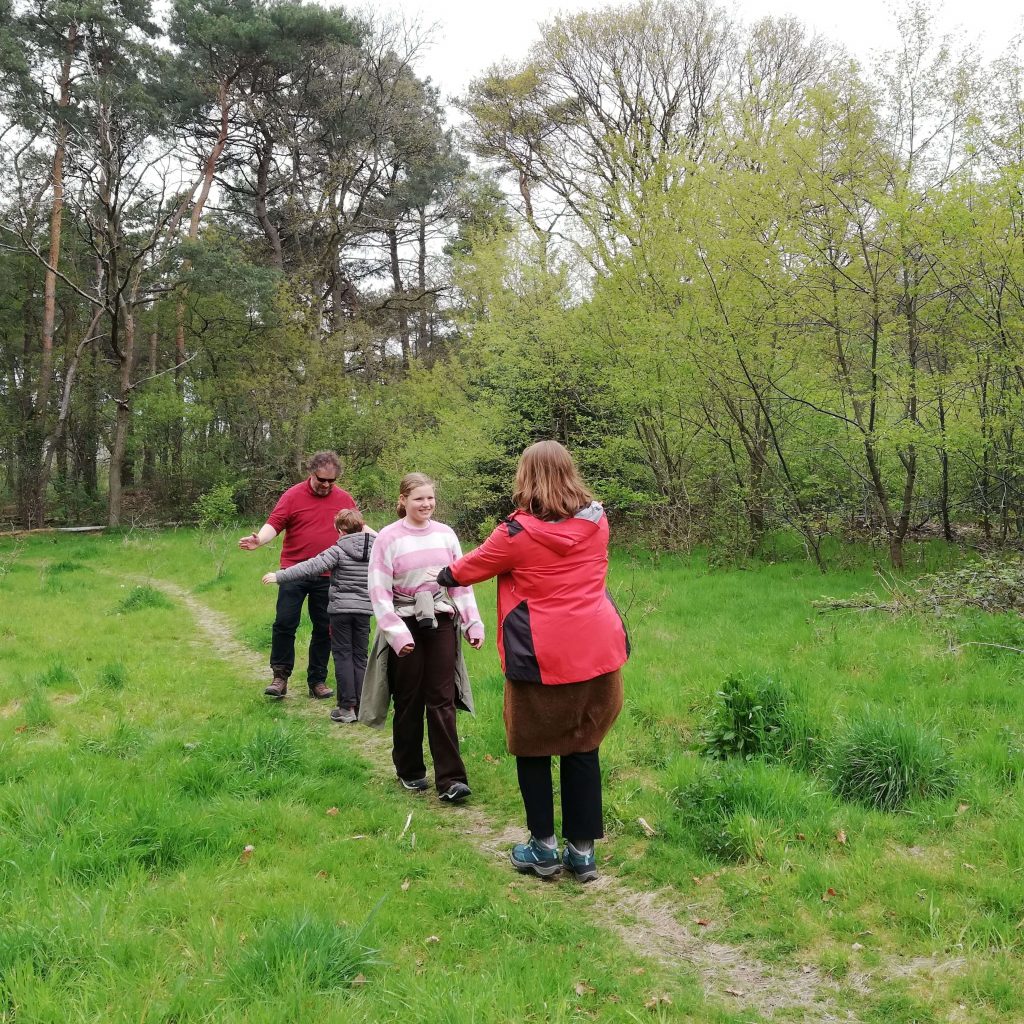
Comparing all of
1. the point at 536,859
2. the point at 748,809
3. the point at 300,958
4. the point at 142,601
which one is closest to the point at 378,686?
the point at 536,859

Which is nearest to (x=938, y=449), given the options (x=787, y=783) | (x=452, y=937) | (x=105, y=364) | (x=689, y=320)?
(x=689, y=320)

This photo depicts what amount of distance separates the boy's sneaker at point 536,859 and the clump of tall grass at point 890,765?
1564 millimetres

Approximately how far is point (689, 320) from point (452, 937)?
9356mm

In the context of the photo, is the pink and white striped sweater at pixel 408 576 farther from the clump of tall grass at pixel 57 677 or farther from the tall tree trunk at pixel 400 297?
the tall tree trunk at pixel 400 297

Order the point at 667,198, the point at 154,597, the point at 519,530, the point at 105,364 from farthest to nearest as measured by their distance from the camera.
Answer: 1. the point at 105,364
2. the point at 667,198
3. the point at 154,597
4. the point at 519,530

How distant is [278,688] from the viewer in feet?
21.3

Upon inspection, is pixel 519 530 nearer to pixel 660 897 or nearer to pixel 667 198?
pixel 660 897

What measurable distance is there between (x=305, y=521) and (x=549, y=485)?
12.0 ft

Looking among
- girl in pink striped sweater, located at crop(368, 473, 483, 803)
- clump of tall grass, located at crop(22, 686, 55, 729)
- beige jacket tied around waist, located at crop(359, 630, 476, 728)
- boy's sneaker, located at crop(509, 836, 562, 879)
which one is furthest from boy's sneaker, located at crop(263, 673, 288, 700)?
boy's sneaker, located at crop(509, 836, 562, 879)

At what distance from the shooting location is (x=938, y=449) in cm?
938

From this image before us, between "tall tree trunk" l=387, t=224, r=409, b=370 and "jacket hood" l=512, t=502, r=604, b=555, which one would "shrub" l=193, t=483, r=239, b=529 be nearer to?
"tall tree trunk" l=387, t=224, r=409, b=370

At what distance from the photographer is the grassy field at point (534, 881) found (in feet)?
8.39

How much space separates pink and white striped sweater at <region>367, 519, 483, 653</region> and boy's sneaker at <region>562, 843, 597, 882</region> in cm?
125

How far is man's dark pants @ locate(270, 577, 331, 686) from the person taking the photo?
6480mm
